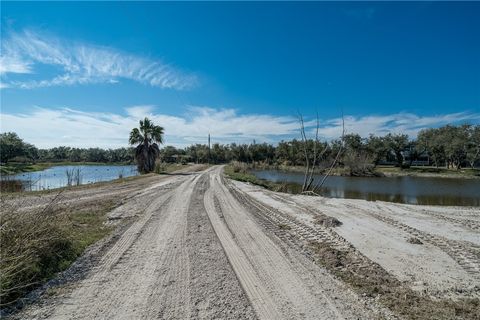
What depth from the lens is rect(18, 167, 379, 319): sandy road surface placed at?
3.22 metres

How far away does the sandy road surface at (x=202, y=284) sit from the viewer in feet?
10.6

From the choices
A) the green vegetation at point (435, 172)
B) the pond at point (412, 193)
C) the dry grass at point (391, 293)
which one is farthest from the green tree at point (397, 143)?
the dry grass at point (391, 293)

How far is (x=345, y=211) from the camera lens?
32.3ft

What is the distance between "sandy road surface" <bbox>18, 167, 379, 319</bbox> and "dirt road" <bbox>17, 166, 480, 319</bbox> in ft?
0.05

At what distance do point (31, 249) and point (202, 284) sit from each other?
2727 mm

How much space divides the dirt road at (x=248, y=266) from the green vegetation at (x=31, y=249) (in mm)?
427

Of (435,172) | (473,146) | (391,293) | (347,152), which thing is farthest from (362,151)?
(391,293)

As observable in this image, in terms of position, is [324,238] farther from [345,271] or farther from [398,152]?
[398,152]

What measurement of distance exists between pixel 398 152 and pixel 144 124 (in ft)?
199

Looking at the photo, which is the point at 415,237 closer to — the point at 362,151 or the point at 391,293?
the point at 391,293

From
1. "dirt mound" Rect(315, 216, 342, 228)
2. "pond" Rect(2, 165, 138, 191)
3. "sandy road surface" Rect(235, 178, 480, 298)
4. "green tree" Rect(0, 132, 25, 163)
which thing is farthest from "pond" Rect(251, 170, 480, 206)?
"green tree" Rect(0, 132, 25, 163)

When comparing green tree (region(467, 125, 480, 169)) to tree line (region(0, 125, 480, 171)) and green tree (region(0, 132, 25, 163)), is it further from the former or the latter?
green tree (region(0, 132, 25, 163))

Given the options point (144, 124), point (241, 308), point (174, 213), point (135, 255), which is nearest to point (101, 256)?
point (135, 255)

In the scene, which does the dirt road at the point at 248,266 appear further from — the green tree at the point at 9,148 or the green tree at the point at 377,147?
the green tree at the point at 9,148
